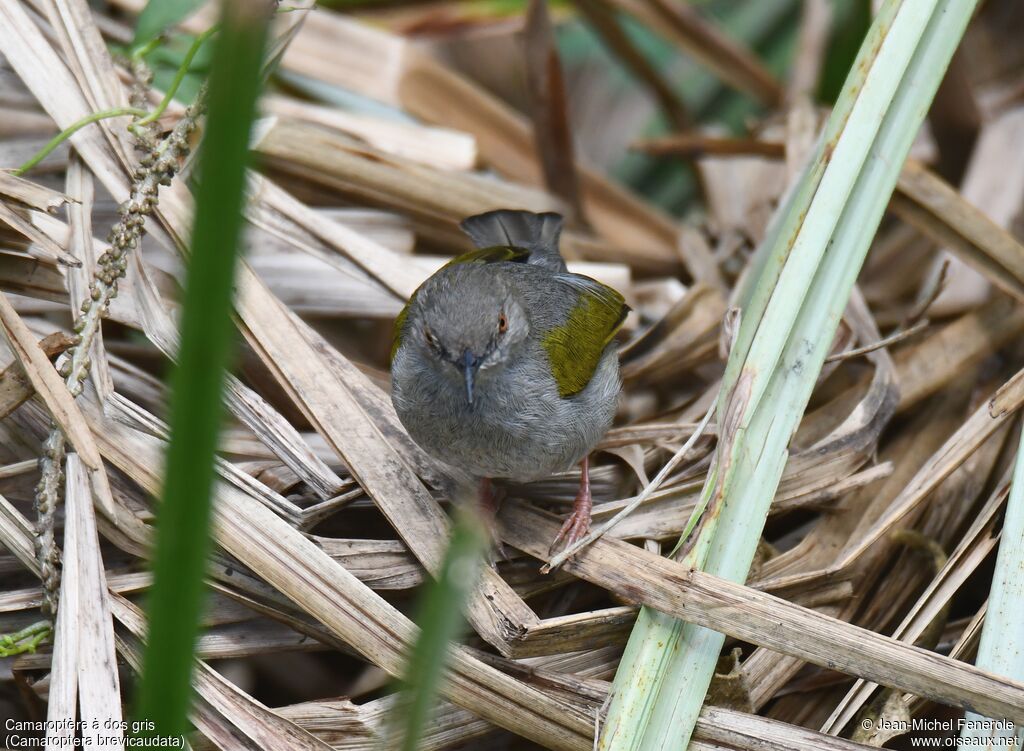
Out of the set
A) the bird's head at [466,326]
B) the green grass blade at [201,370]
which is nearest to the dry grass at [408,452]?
the bird's head at [466,326]

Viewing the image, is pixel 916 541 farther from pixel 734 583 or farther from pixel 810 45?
pixel 810 45

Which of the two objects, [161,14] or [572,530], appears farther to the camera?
[161,14]

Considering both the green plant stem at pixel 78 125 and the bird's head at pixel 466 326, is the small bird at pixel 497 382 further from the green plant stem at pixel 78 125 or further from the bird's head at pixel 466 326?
the green plant stem at pixel 78 125

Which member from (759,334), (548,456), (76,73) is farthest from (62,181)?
(759,334)

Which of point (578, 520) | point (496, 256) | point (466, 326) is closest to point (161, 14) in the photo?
point (496, 256)

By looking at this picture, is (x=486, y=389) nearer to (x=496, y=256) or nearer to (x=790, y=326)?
(x=496, y=256)

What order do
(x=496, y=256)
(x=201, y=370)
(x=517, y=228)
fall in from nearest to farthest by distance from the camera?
(x=201, y=370), (x=496, y=256), (x=517, y=228)
